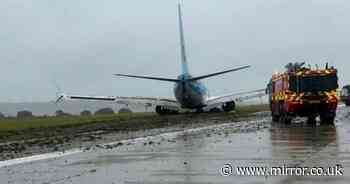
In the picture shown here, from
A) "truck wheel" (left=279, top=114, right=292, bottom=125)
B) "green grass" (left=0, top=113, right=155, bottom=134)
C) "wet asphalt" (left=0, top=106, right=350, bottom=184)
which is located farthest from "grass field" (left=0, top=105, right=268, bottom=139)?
"wet asphalt" (left=0, top=106, right=350, bottom=184)

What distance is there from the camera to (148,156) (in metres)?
20.4

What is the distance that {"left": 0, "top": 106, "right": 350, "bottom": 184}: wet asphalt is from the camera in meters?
14.8

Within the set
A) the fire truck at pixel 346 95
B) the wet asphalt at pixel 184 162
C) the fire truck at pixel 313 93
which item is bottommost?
the wet asphalt at pixel 184 162

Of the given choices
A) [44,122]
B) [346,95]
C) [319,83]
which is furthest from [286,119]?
[346,95]

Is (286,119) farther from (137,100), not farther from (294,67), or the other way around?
(137,100)

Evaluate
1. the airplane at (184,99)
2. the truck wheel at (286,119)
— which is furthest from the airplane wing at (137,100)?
the truck wheel at (286,119)

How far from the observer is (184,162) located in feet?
59.1

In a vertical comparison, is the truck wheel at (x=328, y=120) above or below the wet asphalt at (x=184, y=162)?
above

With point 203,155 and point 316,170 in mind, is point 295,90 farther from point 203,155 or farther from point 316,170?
point 316,170

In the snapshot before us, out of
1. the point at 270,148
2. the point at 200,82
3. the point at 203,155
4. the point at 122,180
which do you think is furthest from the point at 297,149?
the point at 200,82

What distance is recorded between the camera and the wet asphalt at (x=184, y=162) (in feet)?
48.5

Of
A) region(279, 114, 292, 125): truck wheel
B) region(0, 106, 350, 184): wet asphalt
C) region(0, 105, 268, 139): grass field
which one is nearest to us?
region(0, 106, 350, 184): wet asphalt

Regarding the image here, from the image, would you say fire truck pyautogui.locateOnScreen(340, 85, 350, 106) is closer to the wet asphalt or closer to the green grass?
the green grass

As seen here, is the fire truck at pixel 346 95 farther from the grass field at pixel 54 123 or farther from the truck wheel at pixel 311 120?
the truck wheel at pixel 311 120
